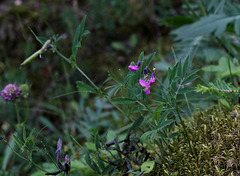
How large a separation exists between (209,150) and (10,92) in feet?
4.20

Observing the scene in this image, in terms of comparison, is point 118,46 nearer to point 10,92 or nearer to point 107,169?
point 10,92

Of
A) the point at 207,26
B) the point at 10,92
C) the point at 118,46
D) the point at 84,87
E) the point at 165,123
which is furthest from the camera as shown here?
the point at 118,46

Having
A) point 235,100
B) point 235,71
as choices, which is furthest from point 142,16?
point 235,100

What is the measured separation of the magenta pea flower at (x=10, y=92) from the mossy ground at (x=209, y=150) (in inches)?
40.5

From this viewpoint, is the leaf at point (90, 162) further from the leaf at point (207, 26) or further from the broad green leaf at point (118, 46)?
the broad green leaf at point (118, 46)

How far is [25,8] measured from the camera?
420cm

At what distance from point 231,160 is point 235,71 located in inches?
27.2

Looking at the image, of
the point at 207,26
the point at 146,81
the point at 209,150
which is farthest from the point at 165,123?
the point at 207,26

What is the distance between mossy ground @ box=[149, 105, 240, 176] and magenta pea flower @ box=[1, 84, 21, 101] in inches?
40.5

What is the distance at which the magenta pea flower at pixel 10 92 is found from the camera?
164 centimetres

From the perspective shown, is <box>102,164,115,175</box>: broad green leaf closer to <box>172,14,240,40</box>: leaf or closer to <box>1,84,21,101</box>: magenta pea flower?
<box>1,84,21,101</box>: magenta pea flower

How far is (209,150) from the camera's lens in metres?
1.18

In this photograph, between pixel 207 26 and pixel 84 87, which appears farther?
pixel 207 26

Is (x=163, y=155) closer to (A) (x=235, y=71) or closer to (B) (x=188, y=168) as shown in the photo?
(B) (x=188, y=168)
